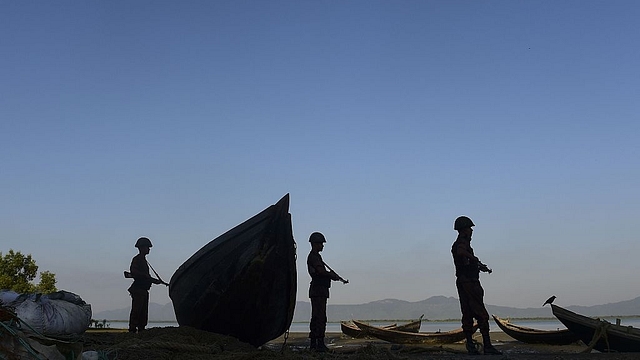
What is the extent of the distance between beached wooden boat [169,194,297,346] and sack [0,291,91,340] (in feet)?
7.14

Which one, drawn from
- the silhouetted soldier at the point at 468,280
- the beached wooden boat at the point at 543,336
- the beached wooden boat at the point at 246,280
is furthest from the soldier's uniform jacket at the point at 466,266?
the beached wooden boat at the point at 543,336

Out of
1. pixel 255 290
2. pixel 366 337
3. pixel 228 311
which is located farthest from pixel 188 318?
pixel 366 337

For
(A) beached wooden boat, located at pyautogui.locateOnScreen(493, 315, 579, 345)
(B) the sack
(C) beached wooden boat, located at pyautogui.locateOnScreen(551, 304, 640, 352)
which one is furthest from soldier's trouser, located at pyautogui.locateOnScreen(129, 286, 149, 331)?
(A) beached wooden boat, located at pyautogui.locateOnScreen(493, 315, 579, 345)

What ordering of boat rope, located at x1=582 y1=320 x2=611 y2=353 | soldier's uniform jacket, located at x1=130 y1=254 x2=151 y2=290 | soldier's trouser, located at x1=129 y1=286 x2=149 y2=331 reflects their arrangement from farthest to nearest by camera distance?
1. soldier's uniform jacket, located at x1=130 y1=254 x2=151 y2=290
2. soldier's trouser, located at x1=129 y1=286 x2=149 y2=331
3. boat rope, located at x1=582 y1=320 x2=611 y2=353

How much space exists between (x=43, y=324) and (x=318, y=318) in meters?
5.42

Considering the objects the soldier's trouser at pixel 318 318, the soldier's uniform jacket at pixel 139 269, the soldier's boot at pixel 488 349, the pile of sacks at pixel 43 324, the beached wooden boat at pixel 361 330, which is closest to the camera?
the pile of sacks at pixel 43 324

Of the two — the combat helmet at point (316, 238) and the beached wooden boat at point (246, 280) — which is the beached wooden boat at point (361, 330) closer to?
the combat helmet at point (316, 238)

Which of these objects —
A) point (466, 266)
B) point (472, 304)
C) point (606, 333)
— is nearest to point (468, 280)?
point (466, 266)

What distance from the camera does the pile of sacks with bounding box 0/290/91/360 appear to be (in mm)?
3549

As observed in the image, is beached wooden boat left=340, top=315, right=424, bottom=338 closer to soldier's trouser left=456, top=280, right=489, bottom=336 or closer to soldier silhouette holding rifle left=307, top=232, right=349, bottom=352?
soldier silhouette holding rifle left=307, top=232, right=349, bottom=352

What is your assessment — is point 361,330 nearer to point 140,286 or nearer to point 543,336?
point 543,336

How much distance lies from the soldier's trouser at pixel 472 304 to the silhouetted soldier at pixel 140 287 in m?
7.53

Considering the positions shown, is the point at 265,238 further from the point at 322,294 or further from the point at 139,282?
the point at 139,282

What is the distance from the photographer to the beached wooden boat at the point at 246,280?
8320 millimetres
